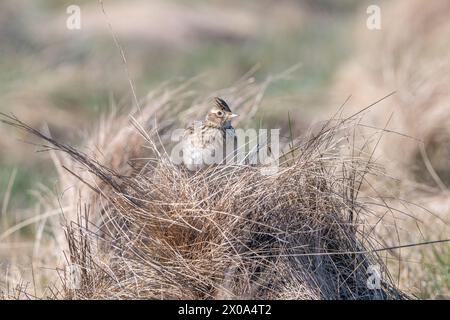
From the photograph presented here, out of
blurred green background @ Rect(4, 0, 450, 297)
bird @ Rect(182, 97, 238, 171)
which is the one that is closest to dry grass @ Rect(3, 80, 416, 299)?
bird @ Rect(182, 97, 238, 171)

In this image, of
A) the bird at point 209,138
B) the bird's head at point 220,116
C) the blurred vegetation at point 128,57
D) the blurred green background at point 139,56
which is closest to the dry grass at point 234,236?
the bird at point 209,138

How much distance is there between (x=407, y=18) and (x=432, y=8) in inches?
16.1

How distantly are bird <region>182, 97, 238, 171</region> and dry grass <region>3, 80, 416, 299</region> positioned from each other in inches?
34.4

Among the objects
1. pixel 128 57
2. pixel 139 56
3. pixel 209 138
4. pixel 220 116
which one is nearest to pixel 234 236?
pixel 209 138

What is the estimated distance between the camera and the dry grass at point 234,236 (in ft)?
17.0

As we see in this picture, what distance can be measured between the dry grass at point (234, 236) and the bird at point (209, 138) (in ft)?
2.87

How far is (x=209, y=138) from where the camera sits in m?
6.94

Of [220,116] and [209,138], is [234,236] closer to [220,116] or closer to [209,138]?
[209,138]

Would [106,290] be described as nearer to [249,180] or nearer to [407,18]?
[249,180]

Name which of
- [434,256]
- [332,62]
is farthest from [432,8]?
[434,256]

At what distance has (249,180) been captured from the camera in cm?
549

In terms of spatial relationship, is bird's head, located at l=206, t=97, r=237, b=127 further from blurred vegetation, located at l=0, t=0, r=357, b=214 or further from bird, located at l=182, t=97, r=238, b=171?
blurred vegetation, located at l=0, t=0, r=357, b=214

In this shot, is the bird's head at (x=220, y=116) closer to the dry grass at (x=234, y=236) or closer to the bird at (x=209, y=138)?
the bird at (x=209, y=138)

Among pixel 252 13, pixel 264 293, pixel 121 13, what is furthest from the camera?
pixel 252 13
